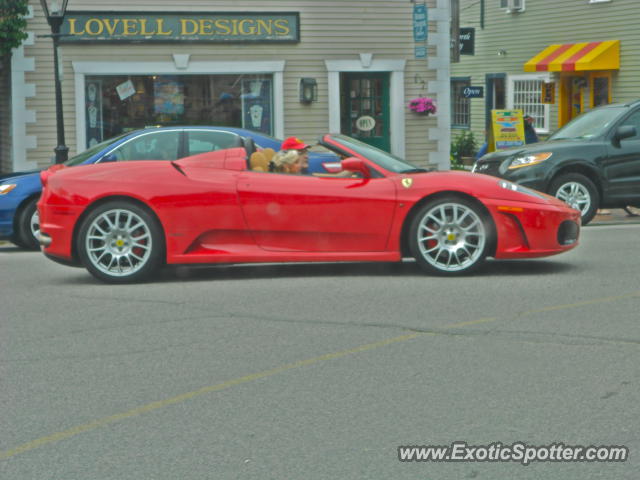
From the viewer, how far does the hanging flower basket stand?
22031mm

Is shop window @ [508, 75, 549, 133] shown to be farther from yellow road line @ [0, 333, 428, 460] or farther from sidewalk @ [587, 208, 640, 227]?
yellow road line @ [0, 333, 428, 460]

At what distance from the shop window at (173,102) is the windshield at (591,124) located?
23.0ft

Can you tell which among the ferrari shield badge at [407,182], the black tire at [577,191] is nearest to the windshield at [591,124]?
the black tire at [577,191]

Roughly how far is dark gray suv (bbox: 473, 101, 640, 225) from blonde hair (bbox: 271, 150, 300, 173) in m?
5.78

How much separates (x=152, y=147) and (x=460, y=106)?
79.7 feet

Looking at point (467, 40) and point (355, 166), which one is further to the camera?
point (467, 40)

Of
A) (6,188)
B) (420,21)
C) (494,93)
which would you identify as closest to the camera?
(6,188)

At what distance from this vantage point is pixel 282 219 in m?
9.35

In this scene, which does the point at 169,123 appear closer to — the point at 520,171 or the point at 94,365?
the point at 520,171

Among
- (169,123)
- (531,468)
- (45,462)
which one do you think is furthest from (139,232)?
(169,123)

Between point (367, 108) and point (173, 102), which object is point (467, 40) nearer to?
point (367, 108)

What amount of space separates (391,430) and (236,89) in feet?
54.7

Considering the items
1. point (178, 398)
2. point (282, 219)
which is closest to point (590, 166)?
point (282, 219)

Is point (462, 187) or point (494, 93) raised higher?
point (494, 93)
